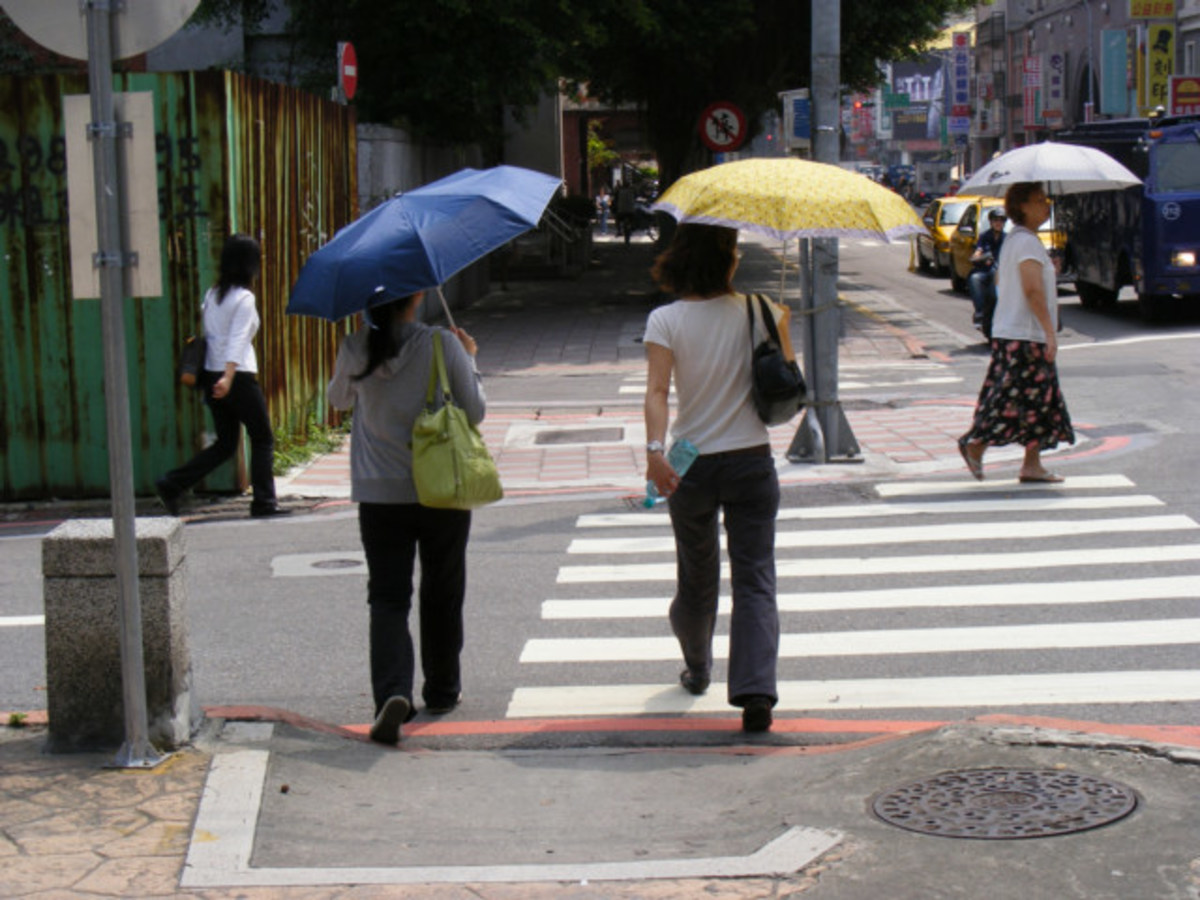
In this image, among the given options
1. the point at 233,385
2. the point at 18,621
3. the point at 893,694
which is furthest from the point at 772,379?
the point at 233,385

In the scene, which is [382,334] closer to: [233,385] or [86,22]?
[86,22]

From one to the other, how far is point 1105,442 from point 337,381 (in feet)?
25.8

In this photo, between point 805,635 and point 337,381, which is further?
point 805,635

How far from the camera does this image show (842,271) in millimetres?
35719

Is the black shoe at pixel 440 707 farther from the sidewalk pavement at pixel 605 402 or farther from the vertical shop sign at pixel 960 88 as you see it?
the vertical shop sign at pixel 960 88

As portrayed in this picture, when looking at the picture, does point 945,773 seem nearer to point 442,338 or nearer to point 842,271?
point 442,338

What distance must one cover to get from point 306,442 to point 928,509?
533 cm

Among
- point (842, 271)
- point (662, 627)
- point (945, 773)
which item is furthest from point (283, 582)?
point (842, 271)

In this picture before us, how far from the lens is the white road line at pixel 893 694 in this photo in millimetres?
6328

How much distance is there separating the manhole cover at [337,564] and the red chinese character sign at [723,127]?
→ 15.0 meters

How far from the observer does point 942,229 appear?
31250 mm

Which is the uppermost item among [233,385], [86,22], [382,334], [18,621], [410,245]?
[86,22]

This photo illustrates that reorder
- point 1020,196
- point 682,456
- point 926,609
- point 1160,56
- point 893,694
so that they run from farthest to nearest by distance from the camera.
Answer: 1. point 1160,56
2. point 1020,196
3. point 926,609
4. point 893,694
5. point 682,456

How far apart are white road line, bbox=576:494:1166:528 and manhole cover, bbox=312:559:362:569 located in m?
1.51
